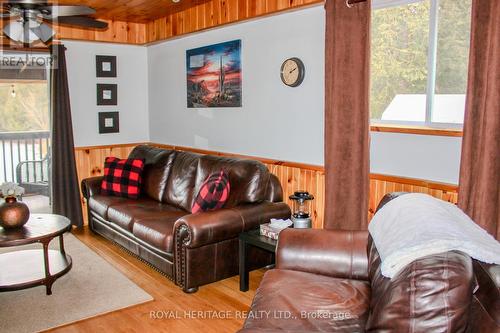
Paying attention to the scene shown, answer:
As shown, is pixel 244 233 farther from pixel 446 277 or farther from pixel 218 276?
pixel 446 277

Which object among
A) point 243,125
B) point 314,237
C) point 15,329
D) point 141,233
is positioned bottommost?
point 15,329

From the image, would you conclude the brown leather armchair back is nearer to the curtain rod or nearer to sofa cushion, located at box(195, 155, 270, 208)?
the curtain rod

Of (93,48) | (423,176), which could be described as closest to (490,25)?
(423,176)

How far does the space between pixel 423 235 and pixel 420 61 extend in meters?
→ 1.76

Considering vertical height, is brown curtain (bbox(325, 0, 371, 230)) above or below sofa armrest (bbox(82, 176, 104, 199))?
above

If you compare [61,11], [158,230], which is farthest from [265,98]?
[61,11]

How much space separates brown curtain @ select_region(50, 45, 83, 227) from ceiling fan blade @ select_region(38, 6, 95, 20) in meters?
1.82

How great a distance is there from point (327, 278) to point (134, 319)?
1393 mm

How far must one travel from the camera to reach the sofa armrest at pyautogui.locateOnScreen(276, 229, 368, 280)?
8.00 ft

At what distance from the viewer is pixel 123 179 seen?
15.5 feet

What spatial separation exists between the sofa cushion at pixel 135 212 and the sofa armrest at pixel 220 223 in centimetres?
64

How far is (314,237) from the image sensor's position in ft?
8.30

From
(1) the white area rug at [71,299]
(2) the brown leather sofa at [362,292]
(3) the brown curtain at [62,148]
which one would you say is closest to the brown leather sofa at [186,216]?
(1) the white area rug at [71,299]

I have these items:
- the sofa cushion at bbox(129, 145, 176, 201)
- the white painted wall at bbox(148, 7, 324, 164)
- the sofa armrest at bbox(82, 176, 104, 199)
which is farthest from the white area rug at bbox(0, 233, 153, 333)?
the white painted wall at bbox(148, 7, 324, 164)
